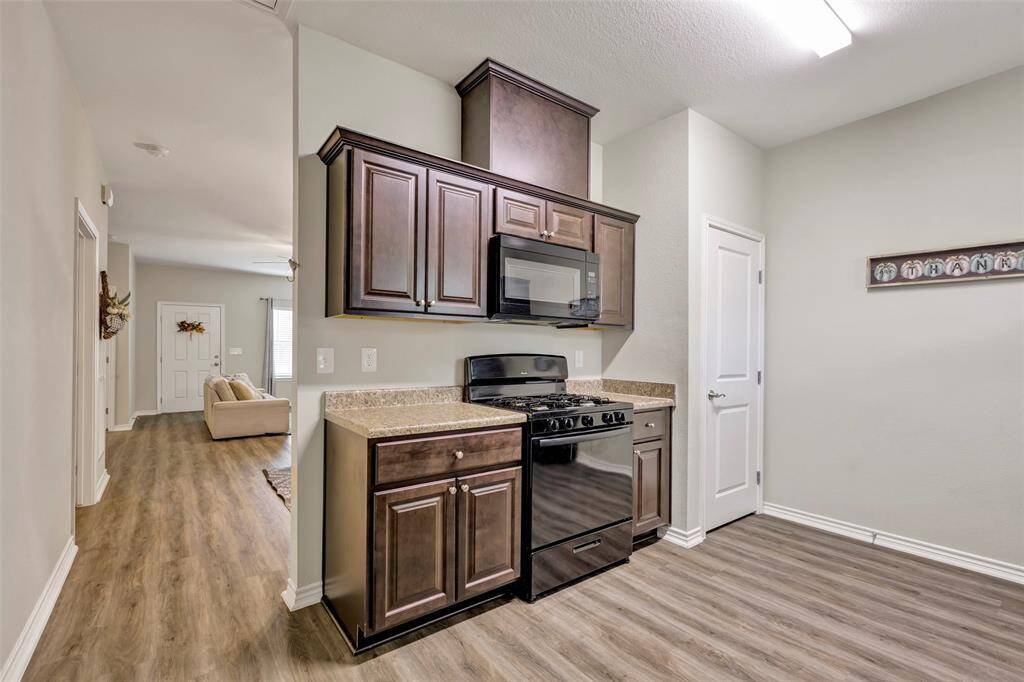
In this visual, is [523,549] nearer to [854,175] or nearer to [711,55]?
[711,55]

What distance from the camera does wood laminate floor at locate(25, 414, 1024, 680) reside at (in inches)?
74.2

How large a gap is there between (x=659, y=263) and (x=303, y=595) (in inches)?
109

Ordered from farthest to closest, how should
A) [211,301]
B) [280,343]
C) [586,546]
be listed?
[280,343]
[211,301]
[586,546]

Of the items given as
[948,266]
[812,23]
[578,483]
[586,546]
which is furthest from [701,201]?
[586,546]

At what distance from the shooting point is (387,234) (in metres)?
2.24

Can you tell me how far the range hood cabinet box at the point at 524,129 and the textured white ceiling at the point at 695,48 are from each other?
9 centimetres

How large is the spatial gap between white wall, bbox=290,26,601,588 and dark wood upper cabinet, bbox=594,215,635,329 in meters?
1.03

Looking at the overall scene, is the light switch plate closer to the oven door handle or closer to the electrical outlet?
the electrical outlet

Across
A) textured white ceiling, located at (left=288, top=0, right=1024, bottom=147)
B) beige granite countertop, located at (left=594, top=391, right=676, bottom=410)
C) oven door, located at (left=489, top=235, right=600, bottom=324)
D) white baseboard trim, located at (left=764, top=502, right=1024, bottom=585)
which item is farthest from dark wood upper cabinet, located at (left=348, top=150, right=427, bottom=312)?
white baseboard trim, located at (left=764, top=502, right=1024, bottom=585)

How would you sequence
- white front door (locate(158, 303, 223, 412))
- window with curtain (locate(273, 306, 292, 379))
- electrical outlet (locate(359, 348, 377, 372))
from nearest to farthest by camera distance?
electrical outlet (locate(359, 348, 377, 372)) → white front door (locate(158, 303, 223, 412)) → window with curtain (locate(273, 306, 292, 379))

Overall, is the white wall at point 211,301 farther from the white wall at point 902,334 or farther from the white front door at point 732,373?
the white wall at point 902,334

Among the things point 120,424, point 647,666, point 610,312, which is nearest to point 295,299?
point 610,312

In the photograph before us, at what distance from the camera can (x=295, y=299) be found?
2340 millimetres

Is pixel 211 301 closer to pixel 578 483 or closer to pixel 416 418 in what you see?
pixel 416 418
